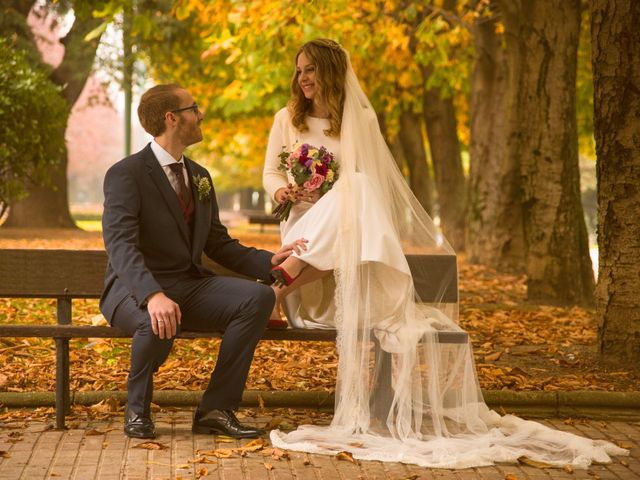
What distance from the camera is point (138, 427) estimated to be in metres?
5.74

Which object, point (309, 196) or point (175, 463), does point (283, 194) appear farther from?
point (175, 463)

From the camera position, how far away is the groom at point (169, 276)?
5707 millimetres

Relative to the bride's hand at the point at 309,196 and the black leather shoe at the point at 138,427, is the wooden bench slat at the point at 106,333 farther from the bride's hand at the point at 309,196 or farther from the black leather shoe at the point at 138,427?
the bride's hand at the point at 309,196

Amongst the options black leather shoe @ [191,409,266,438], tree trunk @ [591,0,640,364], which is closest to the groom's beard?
black leather shoe @ [191,409,266,438]

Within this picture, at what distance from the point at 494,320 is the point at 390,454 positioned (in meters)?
5.66

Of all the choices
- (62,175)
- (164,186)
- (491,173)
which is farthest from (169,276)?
(62,175)

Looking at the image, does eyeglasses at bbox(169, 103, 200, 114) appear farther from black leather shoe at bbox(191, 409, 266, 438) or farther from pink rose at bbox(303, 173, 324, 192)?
black leather shoe at bbox(191, 409, 266, 438)

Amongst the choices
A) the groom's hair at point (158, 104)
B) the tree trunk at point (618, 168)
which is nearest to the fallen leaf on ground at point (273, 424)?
the groom's hair at point (158, 104)

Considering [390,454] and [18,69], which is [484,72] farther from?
[390,454]

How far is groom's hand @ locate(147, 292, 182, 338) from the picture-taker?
555 centimetres

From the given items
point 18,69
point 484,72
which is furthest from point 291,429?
point 18,69

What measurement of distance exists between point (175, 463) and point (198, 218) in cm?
Answer: 147

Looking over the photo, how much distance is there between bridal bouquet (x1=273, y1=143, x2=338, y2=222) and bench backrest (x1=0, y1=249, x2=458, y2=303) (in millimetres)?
668

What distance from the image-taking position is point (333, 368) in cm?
784
